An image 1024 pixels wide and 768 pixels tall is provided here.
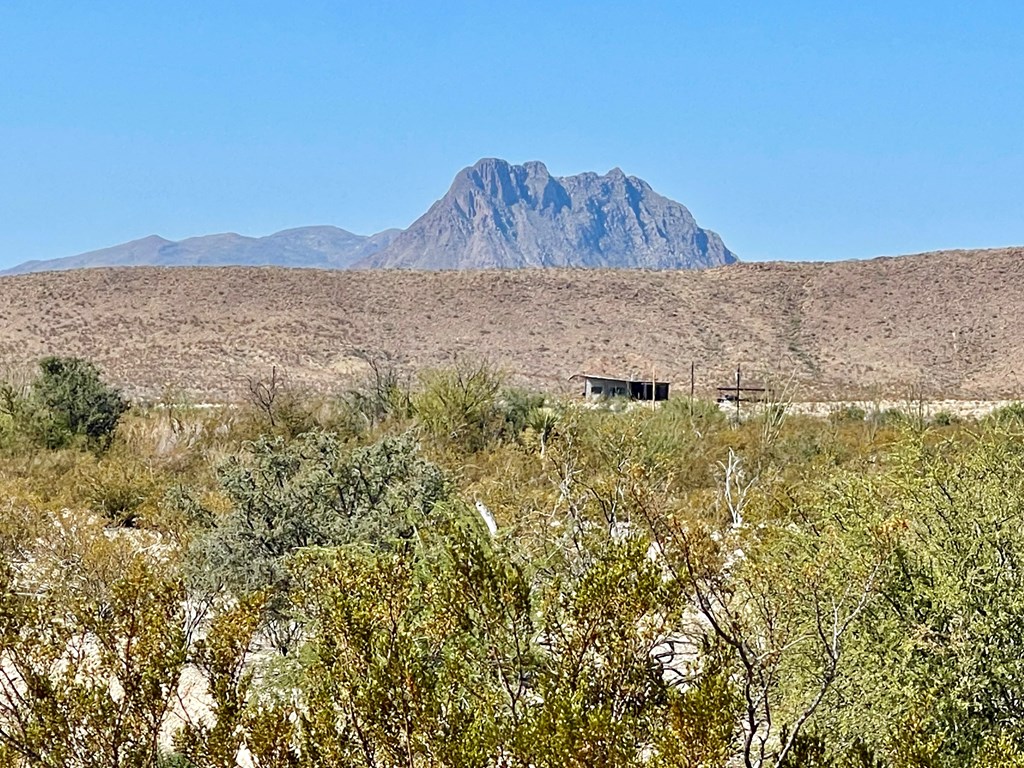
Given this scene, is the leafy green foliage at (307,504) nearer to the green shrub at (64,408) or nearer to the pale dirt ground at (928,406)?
the green shrub at (64,408)

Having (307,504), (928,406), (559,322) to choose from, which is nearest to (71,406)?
(307,504)

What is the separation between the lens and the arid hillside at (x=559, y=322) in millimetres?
62156

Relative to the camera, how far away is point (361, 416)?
2442 centimetres

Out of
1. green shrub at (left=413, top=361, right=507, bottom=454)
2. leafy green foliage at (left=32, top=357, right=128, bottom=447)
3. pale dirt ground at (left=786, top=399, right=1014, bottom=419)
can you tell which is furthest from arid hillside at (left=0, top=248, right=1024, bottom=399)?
green shrub at (left=413, top=361, right=507, bottom=454)

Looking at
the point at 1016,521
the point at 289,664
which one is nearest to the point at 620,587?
the point at 1016,521

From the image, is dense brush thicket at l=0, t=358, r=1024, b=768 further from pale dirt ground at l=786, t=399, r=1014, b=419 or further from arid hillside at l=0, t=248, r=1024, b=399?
arid hillside at l=0, t=248, r=1024, b=399

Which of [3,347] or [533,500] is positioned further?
[3,347]

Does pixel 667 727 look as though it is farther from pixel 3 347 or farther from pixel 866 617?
pixel 3 347

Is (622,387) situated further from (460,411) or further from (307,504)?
(307,504)

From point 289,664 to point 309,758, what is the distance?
3.76 meters

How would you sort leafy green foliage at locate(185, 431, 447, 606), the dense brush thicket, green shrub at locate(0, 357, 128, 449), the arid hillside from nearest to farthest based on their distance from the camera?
1. the dense brush thicket
2. leafy green foliage at locate(185, 431, 447, 606)
3. green shrub at locate(0, 357, 128, 449)
4. the arid hillside

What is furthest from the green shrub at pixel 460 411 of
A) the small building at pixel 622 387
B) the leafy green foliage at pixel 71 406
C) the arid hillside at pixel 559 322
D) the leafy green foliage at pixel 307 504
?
the arid hillside at pixel 559 322

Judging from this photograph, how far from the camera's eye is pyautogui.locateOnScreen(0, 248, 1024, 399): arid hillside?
62156mm

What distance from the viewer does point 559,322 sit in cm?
7106
